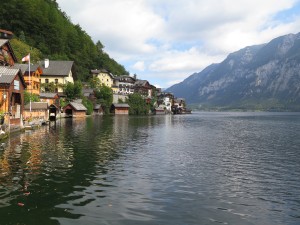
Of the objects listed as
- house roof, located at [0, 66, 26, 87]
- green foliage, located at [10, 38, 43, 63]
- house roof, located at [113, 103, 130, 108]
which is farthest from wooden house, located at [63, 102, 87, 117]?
house roof, located at [0, 66, 26, 87]

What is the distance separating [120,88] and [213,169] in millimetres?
166879

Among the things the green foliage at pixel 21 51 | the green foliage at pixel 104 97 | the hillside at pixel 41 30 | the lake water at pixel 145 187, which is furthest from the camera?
the green foliage at pixel 104 97

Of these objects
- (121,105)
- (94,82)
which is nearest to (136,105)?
(121,105)

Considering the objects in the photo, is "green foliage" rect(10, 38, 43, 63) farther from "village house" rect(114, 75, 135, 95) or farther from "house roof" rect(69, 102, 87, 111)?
"village house" rect(114, 75, 135, 95)

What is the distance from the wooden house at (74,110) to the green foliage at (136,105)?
56992mm

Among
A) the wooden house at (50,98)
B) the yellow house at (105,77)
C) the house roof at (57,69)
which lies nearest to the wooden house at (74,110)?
the wooden house at (50,98)

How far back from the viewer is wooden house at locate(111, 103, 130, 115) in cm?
16238

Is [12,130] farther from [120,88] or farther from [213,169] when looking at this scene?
[120,88]

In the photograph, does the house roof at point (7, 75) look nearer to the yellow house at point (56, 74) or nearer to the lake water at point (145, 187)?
the lake water at point (145, 187)

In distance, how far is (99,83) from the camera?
168125 mm

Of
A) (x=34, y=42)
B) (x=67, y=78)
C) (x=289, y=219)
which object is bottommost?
(x=289, y=219)

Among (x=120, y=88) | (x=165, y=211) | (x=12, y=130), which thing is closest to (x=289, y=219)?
(x=165, y=211)

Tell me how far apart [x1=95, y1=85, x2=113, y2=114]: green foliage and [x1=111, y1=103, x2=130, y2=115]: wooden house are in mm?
6857

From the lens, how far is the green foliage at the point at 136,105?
Result: 17538 cm
